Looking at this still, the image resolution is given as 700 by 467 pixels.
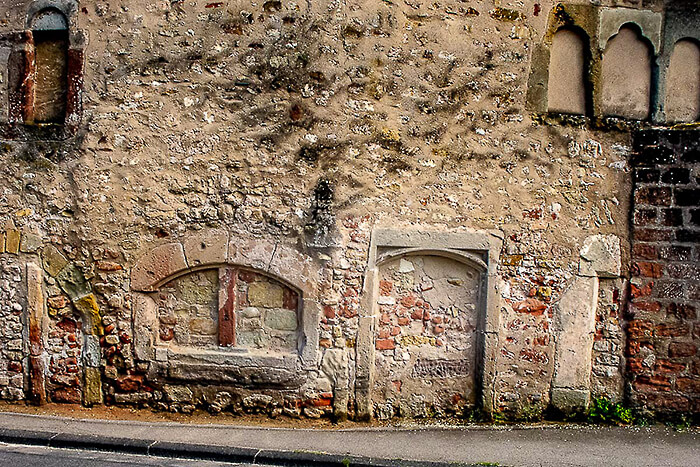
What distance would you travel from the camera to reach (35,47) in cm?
565

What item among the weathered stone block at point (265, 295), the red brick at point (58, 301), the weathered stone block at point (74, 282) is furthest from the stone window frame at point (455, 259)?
the red brick at point (58, 301)

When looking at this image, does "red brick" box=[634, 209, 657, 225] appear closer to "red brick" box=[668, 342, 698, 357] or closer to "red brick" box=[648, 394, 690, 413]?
"red brick" box=[668, 342, 698, 357]

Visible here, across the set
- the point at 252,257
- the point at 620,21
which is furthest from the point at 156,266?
the point at 620,21

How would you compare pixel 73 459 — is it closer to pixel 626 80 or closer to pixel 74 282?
pixel 74 282

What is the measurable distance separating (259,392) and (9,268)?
98.7 inches

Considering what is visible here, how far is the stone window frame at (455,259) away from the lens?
5.38 meters

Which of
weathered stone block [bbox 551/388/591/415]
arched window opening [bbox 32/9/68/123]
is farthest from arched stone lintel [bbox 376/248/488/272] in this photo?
arched window opening [bbox 32/9/68/123]

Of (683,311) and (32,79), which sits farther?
(32,79)

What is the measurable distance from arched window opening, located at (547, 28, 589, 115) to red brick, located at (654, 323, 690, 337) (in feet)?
6.59

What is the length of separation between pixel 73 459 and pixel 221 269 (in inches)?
72.4

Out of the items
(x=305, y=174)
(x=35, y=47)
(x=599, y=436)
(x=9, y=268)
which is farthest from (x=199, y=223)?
(x=599, y=436)

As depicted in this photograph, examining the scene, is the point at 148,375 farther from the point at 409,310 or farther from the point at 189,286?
the point at 409,310

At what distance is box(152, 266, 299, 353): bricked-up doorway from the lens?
551cm

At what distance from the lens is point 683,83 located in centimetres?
561
